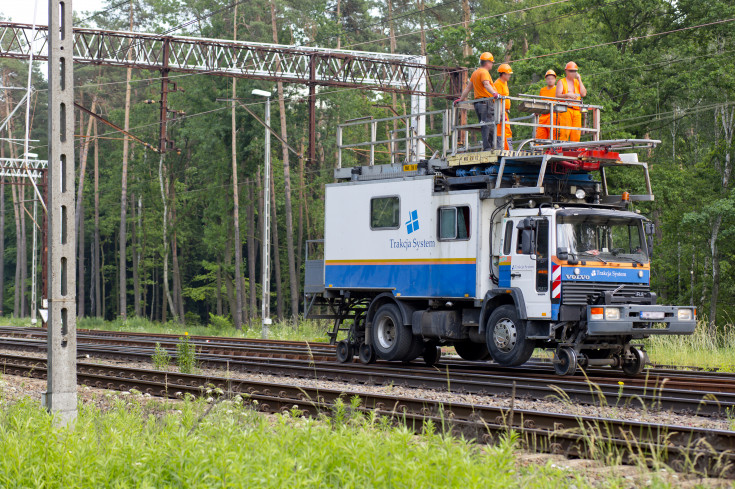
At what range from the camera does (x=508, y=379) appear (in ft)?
50.5

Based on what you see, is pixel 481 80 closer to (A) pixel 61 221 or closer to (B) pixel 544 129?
(B) pixel 544 129

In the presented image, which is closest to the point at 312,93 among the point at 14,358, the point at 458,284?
the point at 14,358

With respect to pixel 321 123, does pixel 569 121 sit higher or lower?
lower

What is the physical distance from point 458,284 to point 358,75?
1890 cm

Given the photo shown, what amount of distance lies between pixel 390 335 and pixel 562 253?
4457mm

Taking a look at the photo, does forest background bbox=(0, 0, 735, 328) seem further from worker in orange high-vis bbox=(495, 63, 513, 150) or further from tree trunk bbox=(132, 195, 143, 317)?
worker in orange high-vis bbox=(495, 63, 513, 150)

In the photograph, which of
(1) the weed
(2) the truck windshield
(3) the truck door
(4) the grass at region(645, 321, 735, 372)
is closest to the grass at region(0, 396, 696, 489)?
(3) the truck door

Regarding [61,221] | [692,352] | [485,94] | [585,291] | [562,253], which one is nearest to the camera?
[61,221]

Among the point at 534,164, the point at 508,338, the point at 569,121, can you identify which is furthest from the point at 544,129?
the point at 508,338

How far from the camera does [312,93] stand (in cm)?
3259

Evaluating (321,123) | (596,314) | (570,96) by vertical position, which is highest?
(321,123)

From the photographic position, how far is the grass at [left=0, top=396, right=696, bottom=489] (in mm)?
6902

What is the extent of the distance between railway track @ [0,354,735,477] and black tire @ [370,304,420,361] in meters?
3.88

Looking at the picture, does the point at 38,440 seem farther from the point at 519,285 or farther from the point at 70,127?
the point at 519,285
